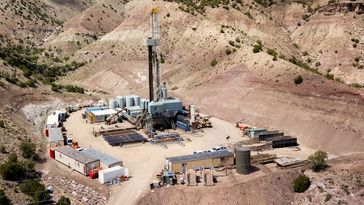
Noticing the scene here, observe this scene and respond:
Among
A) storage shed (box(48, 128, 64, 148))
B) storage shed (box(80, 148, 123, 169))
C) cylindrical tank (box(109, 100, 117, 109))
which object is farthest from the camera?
cylindrical tank (box(109, 100, 117, 109))

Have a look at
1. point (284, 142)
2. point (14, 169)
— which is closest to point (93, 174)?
point (14, 169)

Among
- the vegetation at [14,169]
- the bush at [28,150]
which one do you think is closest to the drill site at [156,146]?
the bush at [28,150]

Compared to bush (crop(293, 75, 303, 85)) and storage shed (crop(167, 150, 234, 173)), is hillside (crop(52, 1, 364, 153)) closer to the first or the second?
bush (crop(293, 75, 303, 85))

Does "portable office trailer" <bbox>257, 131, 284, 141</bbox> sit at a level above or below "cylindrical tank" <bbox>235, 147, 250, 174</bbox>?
above

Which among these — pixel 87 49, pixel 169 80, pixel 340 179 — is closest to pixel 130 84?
pixel 169 80

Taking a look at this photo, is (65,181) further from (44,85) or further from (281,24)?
(281,24)

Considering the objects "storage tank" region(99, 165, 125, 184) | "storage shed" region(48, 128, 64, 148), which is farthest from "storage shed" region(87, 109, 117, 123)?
"storage tank" region(99, 165, 125, 184)
